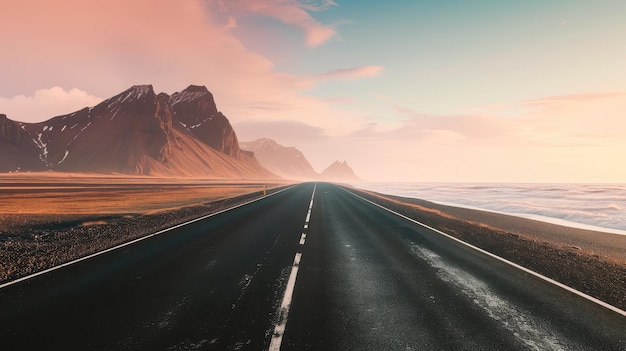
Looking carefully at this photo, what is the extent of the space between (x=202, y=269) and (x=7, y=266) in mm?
5328

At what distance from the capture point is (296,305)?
538cm

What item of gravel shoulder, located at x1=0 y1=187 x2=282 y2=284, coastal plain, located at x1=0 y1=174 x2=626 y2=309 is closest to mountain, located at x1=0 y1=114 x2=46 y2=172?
gravel shoulder, located at x1=0 y1=187 x2=282 y2=284

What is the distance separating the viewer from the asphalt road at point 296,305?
13.9 feet

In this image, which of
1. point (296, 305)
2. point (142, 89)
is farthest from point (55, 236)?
point (142, 89)

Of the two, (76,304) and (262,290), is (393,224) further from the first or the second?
(76,304)

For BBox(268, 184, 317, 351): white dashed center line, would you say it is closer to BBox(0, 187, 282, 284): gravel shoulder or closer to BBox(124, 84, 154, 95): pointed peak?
BBox(0, 187, 282, 284): gravel shoulder

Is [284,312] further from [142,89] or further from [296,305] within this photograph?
[142,89]

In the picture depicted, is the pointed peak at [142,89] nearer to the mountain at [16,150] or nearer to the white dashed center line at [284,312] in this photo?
the mountain at [16,150]

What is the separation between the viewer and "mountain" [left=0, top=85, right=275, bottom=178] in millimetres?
124312

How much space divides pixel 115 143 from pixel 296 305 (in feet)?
493

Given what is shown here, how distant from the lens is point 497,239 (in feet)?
42.0

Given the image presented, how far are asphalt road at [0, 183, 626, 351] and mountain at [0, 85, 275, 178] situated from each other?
128880 millimetres

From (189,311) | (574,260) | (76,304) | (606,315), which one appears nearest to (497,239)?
(574,260)

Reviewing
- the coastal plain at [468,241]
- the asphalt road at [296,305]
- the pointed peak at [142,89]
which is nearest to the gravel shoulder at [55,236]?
the coastal plain at [468,241]
